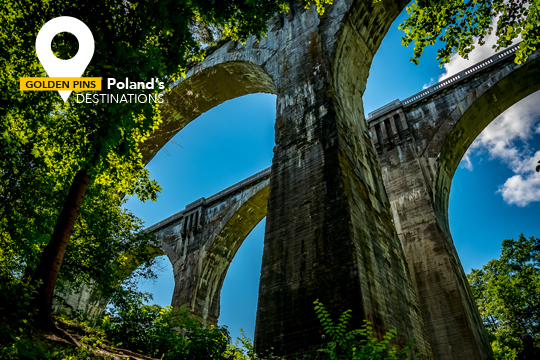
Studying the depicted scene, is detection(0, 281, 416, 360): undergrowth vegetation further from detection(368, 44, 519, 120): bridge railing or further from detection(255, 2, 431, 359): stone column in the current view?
detection(368, 44, 519, 120): bridge railing

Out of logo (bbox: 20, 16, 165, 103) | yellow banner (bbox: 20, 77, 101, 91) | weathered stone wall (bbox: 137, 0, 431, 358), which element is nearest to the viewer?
weathered stone wall (bbox: 137, 0, 431, 358)

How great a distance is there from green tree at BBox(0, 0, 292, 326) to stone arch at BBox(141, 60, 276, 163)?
4257 mm

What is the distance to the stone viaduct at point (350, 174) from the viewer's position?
4730 millimetres

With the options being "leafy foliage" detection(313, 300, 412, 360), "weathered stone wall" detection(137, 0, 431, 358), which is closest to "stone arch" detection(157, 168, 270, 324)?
"weathered stone wall" detection(137, 0, 431, 358)

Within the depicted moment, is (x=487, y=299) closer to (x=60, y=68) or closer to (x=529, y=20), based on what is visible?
(x=529, y=20)

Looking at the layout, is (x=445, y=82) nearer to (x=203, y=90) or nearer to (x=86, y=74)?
(x=203, y=90)

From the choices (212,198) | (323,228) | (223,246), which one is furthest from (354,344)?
(212,198)

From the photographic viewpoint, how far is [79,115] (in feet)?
17.4

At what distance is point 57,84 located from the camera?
5.61 m

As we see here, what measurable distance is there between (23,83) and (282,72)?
188 inches

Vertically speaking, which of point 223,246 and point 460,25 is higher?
point 223,246

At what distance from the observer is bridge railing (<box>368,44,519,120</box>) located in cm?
1194

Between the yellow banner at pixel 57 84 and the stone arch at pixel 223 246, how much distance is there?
11448 millimetres

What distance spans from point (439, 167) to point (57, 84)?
10645mm
